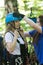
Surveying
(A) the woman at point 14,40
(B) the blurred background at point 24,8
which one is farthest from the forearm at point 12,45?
(B) the blurred background at point 24,8

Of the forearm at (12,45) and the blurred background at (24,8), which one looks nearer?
the forearm at (12,45)

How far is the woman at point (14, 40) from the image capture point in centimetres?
353

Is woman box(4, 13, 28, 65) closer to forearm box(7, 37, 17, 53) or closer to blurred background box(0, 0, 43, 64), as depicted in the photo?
forearm box(7, 37, 17, 53)

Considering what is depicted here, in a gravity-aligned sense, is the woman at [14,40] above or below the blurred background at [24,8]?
below

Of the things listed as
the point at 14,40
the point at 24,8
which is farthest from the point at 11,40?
the point at 24,8

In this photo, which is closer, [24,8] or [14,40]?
[14,40]

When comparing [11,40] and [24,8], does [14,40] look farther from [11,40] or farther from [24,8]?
[24,8]

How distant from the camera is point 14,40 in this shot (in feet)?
11.5

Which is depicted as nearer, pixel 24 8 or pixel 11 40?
pixel 11 40

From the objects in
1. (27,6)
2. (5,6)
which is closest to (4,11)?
(5,6)

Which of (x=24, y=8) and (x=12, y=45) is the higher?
(x=24, y=8)

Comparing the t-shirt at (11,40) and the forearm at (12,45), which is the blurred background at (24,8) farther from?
the forearm at (12,45)

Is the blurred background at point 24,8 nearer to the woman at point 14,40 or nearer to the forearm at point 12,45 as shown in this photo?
the woman at point 14,40

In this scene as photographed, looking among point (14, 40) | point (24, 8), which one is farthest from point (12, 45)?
point (24, 8)
